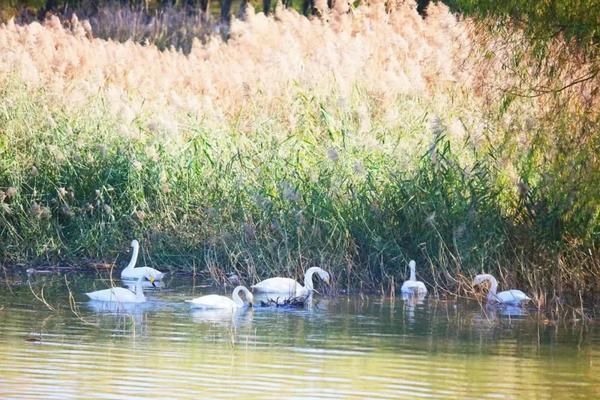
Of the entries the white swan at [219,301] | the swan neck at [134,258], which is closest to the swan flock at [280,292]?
the white swan at [219,301]

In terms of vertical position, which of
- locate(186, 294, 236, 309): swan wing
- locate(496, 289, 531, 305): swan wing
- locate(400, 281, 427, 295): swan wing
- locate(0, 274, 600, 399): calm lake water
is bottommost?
locate(0, 274, 600, 399): calm lake water

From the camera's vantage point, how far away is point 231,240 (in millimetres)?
14570

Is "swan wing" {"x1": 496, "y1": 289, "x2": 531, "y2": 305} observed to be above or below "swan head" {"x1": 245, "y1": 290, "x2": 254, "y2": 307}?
above

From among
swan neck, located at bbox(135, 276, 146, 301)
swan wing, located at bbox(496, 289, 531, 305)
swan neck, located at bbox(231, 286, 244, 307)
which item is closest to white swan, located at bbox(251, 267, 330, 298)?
swan neck, located at bbox(231, 286, 244, 307)

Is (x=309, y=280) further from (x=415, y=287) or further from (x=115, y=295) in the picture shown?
(x=115, y=295)

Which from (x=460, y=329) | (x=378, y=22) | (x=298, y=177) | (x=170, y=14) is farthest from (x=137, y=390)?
(x=170, y=14)

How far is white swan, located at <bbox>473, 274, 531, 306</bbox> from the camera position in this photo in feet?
42.8

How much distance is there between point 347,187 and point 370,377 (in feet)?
16.4

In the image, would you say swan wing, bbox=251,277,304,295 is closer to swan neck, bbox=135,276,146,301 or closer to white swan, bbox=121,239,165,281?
swan neck, bbox=135,276,146,301

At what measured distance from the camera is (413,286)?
13.4 m

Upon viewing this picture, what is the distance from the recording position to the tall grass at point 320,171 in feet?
44.4

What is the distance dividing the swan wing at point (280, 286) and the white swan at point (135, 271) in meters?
1.21

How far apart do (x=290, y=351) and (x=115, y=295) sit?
103 inches

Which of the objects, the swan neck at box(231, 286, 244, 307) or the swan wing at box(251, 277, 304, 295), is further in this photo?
the swan wing at box(251, 277, 304, 295)
